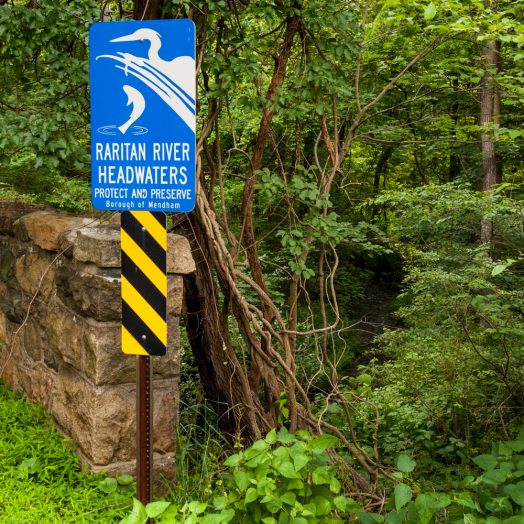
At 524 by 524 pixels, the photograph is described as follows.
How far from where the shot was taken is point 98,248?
3553 millimetres

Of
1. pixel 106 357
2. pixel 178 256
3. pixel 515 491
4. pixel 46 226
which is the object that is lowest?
pixel 515 491

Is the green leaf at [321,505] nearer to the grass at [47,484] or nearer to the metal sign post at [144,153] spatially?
the metal sign post at [144,153]

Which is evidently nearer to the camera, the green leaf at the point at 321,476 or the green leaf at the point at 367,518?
the green leaf at the point at 321,476

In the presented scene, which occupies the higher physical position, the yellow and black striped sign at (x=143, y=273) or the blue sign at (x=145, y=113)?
the blue sign at (x=145, y=113)

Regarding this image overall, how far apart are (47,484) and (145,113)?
2.08 metres

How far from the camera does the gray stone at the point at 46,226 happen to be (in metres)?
4.00

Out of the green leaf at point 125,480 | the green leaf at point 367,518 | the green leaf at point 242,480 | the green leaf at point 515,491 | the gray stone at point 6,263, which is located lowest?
the green leaf at point 367,518

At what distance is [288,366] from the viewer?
4609 mm

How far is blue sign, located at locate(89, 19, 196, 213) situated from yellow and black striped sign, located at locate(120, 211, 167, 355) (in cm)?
8

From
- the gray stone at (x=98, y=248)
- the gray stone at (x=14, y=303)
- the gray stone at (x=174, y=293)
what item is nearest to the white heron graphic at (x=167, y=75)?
the gray stone at (x=98, y=248)

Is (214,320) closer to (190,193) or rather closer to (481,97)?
(190,193)

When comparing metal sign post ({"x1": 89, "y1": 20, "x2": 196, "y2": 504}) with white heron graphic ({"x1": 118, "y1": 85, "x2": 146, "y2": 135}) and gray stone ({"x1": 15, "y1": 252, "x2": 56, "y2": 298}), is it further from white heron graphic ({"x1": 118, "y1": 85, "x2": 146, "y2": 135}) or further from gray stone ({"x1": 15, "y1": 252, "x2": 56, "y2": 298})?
gray stone ({"x1": 15, "y1": 252, "x2": 56, "y2": 298})

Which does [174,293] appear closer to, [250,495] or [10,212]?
[250,495]

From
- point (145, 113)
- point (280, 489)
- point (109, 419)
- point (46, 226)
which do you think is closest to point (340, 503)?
point (280, 489)
